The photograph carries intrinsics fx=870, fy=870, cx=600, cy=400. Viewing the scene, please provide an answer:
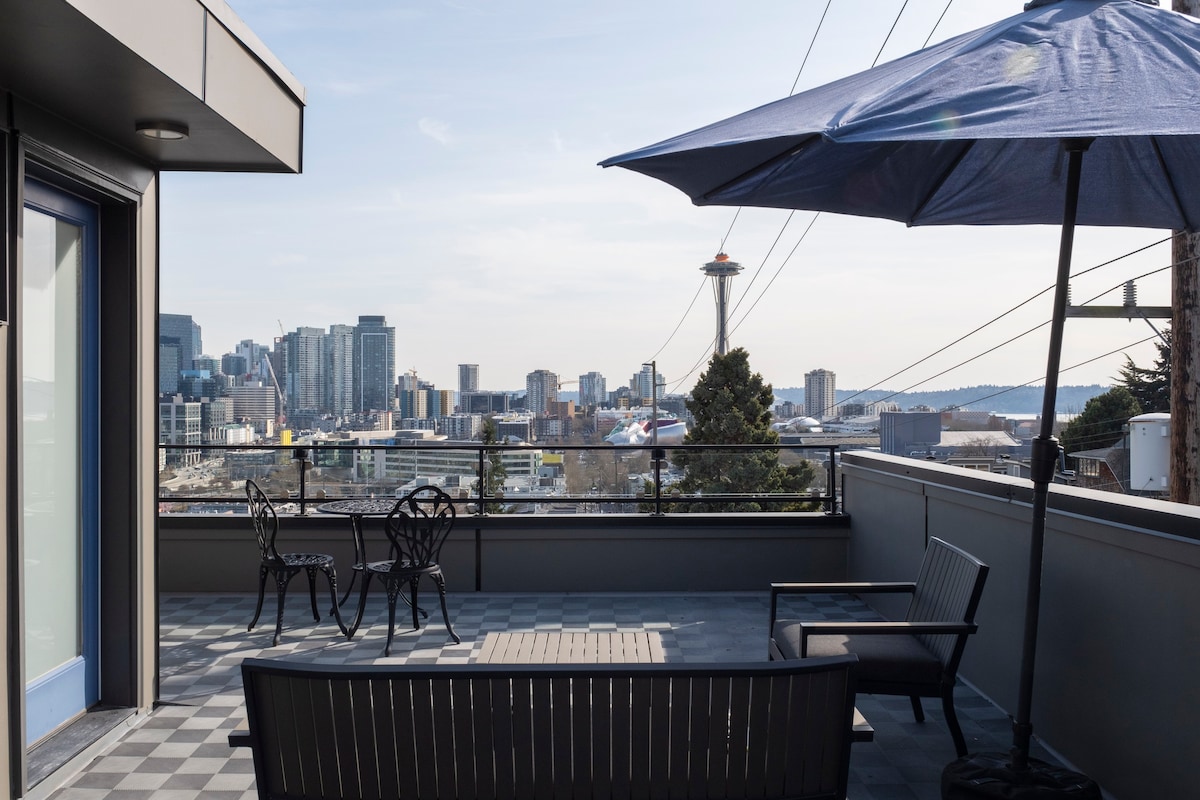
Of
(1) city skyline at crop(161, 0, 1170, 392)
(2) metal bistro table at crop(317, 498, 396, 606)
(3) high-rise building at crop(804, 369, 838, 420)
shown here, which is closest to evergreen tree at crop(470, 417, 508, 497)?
(2) metal bistro table at crop(317, 498, 396, 606)

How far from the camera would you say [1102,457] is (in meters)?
19.0

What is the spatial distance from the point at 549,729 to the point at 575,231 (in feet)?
84.8

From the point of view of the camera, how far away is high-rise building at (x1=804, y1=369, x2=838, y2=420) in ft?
103

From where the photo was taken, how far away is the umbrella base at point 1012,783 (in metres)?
2.44

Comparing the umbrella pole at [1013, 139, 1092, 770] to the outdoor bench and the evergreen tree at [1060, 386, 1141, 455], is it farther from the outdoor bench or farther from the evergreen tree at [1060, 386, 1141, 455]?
the evergreen tree at [1060, 386, 1141, 455]

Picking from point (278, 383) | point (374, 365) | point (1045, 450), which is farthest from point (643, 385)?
point (1045, 450)

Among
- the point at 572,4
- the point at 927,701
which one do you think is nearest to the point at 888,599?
the point at 927,701

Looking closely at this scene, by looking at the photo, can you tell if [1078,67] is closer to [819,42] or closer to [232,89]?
[232,89]

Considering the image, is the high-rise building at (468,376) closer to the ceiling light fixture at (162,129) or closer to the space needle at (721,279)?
the space needle at (721,279)

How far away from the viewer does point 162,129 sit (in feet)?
10.7

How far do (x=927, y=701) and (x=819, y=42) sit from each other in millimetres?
11891

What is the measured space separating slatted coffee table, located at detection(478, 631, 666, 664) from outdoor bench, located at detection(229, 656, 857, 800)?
1.01 meters

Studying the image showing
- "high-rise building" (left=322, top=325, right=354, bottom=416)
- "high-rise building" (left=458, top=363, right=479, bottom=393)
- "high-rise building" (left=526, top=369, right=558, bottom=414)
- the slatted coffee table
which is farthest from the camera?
"high-rise building" (left=458, top=363, right=479, bottom=393)

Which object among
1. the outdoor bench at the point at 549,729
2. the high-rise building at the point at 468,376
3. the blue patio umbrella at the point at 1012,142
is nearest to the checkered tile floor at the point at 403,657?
the blue patio umbrella at the point at 1012,142
